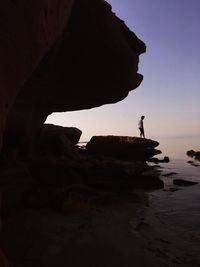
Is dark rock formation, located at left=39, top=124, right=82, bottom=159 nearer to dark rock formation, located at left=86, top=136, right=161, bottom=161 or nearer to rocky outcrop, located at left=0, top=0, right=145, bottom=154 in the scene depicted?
rocky outcrop, located at left=0, top=0, right=145, bottom=154

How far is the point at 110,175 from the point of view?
12.8m

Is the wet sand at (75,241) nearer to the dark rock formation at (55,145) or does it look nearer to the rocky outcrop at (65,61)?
the rocky outcrop at (65,61)

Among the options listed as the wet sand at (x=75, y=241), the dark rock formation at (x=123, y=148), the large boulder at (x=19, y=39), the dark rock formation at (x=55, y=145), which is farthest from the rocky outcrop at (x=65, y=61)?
the dark rock formation at (x=123, y=148)

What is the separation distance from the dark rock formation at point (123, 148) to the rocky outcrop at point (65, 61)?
16.9ft

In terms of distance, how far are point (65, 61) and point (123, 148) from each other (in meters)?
10.5

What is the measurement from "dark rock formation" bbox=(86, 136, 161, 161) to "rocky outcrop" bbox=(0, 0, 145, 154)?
5.16 m

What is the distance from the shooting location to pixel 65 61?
12.1m

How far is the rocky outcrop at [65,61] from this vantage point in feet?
13.5

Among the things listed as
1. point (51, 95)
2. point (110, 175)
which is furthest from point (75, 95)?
point (110, 175)

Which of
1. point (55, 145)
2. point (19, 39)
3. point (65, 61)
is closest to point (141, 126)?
point (55, 145)

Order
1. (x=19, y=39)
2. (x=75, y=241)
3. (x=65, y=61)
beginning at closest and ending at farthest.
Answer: (x=19, y=39), (x=75, y=241), (x=65, y=61)

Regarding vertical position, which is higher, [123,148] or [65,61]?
[65,61]

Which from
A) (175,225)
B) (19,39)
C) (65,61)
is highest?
(65,61)

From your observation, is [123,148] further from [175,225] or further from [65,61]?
[175,225]
